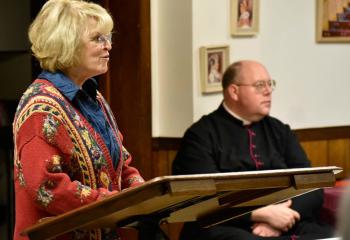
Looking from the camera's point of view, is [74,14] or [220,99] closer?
[74,14]

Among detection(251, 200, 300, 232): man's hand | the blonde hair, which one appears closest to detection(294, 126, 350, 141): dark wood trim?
detection(251, 200, 300, 232): man's hand

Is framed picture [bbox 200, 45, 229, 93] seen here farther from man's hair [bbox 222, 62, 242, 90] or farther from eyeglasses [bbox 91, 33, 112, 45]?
eyeglasses [bbox 91, 33, 112, 45]

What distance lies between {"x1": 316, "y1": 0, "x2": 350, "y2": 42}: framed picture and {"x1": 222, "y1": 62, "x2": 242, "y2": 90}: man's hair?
74 cm

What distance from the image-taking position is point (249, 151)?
11.5ft

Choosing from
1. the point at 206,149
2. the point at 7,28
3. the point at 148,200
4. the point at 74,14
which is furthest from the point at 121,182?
the point at 7,28

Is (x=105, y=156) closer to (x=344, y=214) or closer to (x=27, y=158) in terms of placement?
(x=27, y=158)

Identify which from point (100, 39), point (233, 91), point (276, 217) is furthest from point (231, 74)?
point (100, 39)

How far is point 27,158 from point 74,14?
0.44m

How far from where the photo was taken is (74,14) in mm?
2117

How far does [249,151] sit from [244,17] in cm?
74

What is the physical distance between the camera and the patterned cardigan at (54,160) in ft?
6.40

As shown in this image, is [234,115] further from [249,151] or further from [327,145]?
[327,145]

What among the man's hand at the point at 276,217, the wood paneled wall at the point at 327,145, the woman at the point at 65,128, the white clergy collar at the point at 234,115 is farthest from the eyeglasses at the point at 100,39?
the wood paneled wall at the point at 327,145

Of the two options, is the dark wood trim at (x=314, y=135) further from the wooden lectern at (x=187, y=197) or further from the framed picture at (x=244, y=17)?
the wooden lectern at (x=187, y=197)
